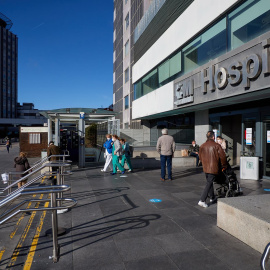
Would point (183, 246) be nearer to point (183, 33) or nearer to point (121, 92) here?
point (183, 33)

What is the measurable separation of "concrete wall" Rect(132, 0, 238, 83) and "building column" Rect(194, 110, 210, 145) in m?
4.38

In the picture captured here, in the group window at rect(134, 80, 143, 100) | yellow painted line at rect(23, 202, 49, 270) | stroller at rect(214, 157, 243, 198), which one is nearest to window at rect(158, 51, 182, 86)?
window at rect(134, 80, 143, 100)

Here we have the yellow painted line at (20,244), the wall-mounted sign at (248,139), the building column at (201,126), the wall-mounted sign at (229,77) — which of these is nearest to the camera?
the yellow painted line at (20,244)

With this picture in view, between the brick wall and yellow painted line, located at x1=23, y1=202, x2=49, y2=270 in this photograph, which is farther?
the brick wall

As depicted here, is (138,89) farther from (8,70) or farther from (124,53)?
(8,70)

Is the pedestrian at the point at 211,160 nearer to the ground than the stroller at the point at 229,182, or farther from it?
farther from it

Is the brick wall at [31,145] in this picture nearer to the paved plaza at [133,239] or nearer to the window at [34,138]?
the window at [34,138]

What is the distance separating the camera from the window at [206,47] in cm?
1078

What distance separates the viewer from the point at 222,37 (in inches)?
421

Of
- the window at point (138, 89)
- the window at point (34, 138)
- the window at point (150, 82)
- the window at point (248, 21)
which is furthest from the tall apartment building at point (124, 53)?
the window at point (248, 21)

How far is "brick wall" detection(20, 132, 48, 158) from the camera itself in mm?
19578

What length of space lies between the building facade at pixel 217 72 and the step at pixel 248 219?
4613mm

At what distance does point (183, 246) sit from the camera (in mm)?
3848

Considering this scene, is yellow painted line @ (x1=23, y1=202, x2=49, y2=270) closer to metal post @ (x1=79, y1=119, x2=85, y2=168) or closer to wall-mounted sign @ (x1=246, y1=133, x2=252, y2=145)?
metal post @ (x1=79, y1=119, x2=85, y2=168)
